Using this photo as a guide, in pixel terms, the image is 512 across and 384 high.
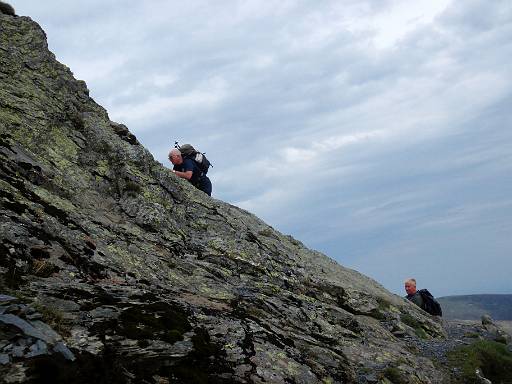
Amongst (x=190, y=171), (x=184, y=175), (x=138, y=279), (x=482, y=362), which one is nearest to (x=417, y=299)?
(x=482, y=362)

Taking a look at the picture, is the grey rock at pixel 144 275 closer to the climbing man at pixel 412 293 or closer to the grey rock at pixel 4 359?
the grey rock at pixel 4 359

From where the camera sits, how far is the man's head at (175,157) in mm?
25047

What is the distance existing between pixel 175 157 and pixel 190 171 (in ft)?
3.80

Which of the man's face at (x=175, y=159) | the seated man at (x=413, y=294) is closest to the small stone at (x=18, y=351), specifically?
the man's face at (x=175, y=159)

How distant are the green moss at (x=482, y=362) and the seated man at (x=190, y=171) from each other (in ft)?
50.1

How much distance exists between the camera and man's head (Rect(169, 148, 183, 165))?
25047 mm

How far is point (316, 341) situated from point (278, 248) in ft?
28.8

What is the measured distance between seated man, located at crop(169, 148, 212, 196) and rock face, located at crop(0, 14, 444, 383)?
1235 millimetres

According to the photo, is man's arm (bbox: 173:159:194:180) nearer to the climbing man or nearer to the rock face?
the rock face

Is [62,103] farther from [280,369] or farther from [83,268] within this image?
[280,369]

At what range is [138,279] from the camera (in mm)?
14070

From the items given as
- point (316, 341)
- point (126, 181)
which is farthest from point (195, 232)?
point (316, 341)

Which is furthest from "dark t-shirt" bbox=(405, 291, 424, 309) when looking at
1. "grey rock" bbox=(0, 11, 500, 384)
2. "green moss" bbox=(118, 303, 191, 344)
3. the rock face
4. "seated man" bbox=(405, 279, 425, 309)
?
"green moss" bbox=(118, 303, 191, 344)

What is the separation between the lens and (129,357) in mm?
9031
